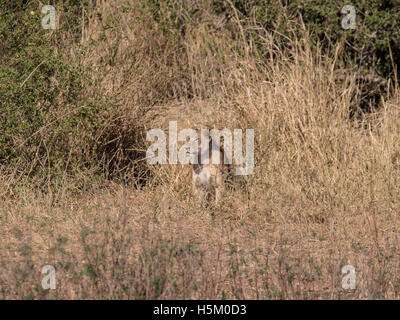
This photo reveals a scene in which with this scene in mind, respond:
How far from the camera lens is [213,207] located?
5.93 meters

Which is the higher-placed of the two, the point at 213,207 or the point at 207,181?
the point at 207,181

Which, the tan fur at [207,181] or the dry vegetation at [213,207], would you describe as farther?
the tan fur at [207,181]

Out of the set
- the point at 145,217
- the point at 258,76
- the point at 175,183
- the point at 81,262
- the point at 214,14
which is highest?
the point at 214,14

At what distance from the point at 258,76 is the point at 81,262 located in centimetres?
379

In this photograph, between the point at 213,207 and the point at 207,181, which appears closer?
the point at 213,207

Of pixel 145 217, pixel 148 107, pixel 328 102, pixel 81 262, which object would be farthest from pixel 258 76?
pixel 81 262

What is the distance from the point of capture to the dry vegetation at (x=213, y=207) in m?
4.10

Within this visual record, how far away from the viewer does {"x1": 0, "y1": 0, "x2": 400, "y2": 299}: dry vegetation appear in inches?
161

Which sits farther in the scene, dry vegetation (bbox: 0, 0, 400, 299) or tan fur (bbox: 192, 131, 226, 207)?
tan fur (bbox: 192, 131, 226, 207)

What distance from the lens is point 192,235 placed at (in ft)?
17.1
